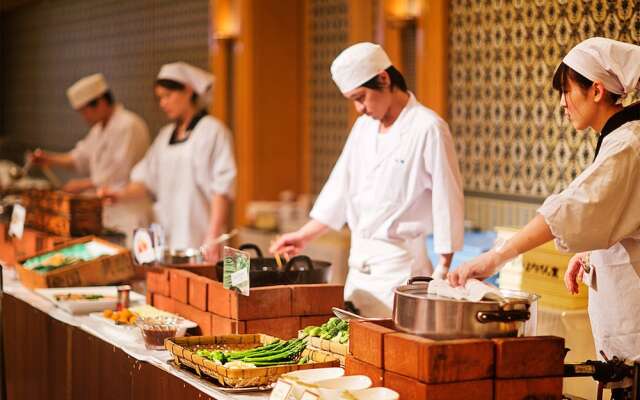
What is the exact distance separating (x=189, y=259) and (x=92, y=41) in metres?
8.56

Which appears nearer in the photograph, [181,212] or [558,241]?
[558,241]

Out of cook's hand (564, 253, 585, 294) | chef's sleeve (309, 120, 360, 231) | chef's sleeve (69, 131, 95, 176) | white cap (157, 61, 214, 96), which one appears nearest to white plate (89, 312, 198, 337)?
chef's sleeve (309, 120, 360, 231)

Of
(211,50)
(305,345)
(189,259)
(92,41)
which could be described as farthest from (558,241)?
(92,41)

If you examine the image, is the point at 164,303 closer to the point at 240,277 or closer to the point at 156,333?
the point at 156,333

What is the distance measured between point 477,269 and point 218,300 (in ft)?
3.60

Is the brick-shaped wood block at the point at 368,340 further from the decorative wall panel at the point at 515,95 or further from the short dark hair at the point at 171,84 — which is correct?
the short dark hair at the point at 171,84

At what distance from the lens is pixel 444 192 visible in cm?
371

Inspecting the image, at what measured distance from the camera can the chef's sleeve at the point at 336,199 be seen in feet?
13.6

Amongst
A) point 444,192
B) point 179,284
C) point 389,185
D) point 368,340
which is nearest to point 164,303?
point 179,284

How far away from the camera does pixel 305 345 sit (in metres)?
2.92

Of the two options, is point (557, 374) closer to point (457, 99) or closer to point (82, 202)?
point (82, 202)

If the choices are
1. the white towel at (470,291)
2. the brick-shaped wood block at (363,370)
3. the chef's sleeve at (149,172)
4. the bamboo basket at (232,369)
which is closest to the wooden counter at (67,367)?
the bamboo basket at (232,369)

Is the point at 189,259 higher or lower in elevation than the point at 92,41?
lower

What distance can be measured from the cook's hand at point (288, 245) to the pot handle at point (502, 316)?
5.33 ft
